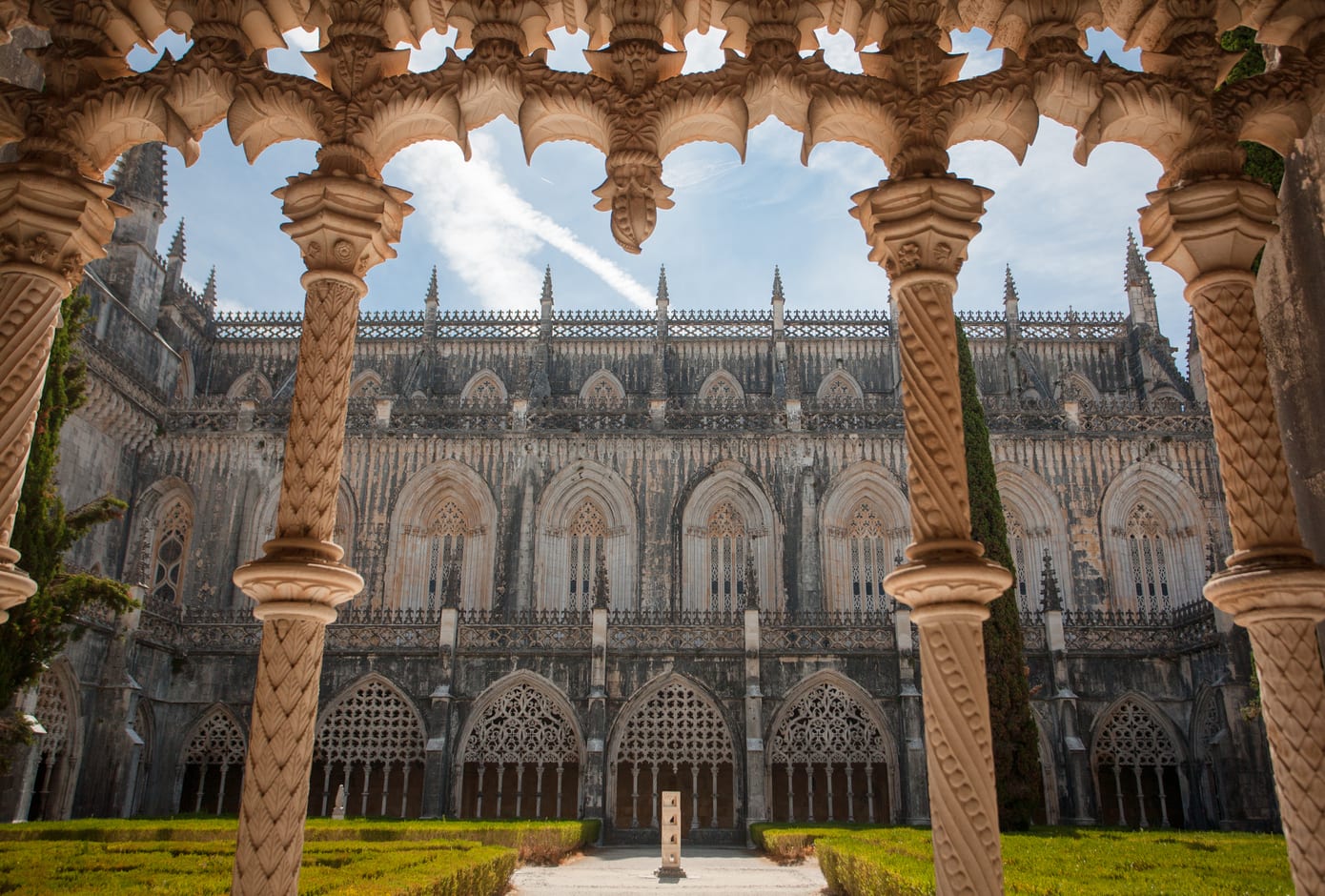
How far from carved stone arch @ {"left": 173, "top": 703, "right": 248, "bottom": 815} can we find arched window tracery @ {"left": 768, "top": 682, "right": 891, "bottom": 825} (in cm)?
939

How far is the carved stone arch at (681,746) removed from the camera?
58.9 feet

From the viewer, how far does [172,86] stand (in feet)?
16.0

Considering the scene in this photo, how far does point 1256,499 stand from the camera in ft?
14.9

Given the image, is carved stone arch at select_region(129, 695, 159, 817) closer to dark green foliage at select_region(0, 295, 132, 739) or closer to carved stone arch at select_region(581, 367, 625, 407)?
dark green foliage at select_region(0, 295, 132, 739)

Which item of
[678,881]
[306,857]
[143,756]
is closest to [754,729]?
[678,881]

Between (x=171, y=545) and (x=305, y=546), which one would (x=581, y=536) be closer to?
(x=171, y=545)

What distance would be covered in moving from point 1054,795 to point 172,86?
1760cm

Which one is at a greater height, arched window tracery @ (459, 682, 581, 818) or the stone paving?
arched window tracery @ (459, 682, 581, 818)

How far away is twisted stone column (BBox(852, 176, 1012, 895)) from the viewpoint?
160 inches

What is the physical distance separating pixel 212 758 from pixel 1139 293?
2636 centimetres

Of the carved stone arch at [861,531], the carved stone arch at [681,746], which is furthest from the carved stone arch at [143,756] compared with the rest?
the carved stone arch at [861,531]

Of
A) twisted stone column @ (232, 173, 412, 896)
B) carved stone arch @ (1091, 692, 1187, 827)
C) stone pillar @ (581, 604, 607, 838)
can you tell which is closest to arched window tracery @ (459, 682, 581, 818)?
stone pillar @ (581, 604, 607, 838)

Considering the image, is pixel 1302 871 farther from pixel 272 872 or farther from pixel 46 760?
pixel 46 760

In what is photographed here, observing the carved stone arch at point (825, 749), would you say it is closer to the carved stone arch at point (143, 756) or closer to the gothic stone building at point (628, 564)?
the gothic stone building at point (628, 564)
